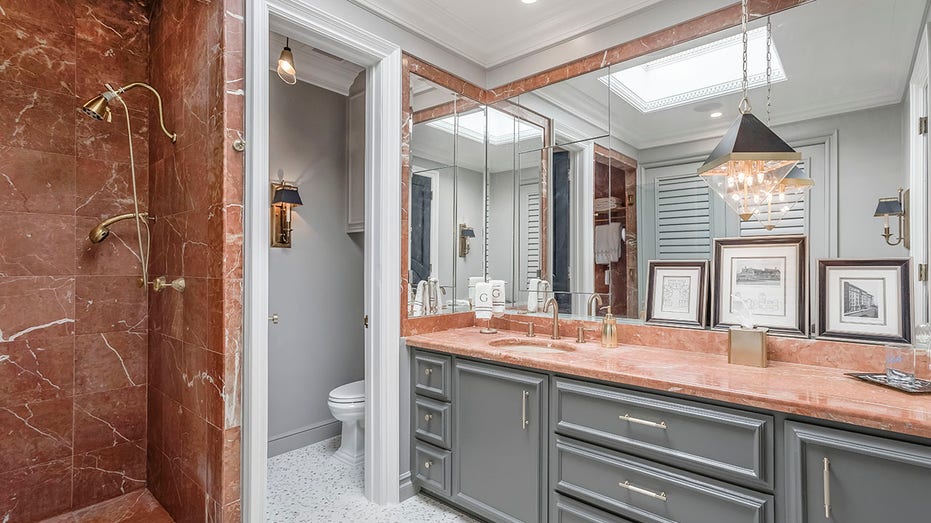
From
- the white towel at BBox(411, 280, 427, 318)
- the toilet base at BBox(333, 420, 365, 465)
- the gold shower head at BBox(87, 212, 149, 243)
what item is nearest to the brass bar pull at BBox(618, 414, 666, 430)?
the white towel at BBox(411, 280, 427, 318)

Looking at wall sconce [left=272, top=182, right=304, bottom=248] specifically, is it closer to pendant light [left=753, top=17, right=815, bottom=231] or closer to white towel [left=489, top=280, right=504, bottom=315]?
white towel [left=489, top=280, right=504, bottom=315]

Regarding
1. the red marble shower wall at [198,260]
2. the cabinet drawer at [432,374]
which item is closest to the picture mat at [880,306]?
the cabinet drawer at [432,374]

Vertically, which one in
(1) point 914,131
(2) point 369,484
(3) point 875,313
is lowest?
(2) point 369,484

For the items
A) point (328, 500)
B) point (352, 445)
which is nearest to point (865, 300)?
point (328, 500)

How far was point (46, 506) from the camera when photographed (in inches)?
84.4

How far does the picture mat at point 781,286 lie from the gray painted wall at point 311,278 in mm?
2545

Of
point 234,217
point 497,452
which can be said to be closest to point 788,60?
point 497,452

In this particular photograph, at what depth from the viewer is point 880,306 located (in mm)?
1692

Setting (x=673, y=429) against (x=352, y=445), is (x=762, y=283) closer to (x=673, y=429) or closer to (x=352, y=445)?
(x=673, y=429)

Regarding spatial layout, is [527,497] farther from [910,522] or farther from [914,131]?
[914,131]

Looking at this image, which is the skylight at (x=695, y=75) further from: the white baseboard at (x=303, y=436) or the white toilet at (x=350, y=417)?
the white baseboard at (x=303, y=436)

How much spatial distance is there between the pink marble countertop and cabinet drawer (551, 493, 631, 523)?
1.72 ft

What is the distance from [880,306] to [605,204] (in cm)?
121

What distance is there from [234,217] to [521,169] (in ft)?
5.72
